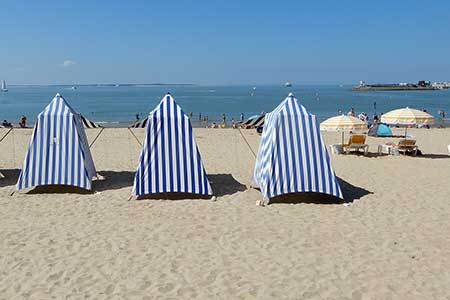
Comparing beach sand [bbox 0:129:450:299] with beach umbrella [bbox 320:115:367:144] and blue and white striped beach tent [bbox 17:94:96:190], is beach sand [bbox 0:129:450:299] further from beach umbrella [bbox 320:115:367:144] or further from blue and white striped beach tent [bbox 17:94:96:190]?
beach umbrella [bbox 320:115:367:144]

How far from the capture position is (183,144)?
30.3 ft

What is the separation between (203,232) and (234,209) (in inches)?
56.4

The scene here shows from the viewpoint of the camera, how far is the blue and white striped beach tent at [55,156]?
31.1 feet

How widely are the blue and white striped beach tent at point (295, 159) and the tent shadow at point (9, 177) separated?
240 inches

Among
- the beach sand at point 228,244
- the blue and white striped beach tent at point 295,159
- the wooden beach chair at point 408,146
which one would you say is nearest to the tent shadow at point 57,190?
the beach sand at point 228,244

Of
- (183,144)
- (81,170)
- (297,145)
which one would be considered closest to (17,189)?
(81,170)

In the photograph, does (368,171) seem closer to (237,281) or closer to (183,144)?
(183,144)

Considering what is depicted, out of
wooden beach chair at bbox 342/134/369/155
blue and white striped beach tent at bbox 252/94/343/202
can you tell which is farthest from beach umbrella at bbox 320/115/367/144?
blue and white striped beach tent at bbox 252/94/343/202

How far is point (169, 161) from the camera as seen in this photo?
9.15 meters

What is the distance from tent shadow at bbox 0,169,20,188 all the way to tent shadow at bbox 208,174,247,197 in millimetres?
4815

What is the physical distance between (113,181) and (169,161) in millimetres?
2480

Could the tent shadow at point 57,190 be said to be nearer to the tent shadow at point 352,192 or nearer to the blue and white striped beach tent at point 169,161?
the blue and white striped beach tent at point 169,161

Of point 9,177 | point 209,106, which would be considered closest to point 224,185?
point 9,177

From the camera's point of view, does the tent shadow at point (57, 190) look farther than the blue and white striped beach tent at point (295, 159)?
Yes
